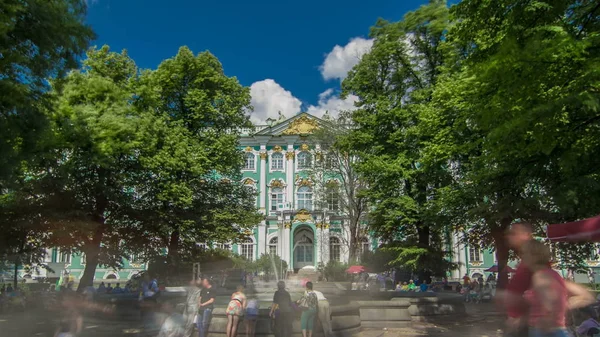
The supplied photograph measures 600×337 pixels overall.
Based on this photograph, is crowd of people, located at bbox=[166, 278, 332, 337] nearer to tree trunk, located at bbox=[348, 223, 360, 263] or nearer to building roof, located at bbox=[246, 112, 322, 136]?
tree trunk, located at bbox=[348, 223, 360, 263]

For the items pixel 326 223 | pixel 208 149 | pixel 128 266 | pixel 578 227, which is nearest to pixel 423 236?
pixel 208 149

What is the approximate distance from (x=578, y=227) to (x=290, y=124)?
42.6m

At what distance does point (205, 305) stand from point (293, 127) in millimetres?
41284

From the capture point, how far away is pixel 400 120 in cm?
2475

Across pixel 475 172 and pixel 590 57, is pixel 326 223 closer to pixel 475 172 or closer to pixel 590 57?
pixel 475 172

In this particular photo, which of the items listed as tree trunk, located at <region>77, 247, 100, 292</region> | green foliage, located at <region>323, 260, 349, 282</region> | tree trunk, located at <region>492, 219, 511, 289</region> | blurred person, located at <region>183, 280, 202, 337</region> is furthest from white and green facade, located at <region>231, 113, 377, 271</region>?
blurred person, located at <region>183, 280, 202, 337</region>

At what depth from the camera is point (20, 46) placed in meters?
10.7

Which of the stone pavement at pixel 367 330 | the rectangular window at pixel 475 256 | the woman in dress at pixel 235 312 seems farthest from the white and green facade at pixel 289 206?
the woman in dress at pixel 235 312

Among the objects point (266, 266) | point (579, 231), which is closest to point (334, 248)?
point (266, 266)

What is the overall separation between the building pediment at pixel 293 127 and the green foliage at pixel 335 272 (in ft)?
50.1

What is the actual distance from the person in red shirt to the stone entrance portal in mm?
44652

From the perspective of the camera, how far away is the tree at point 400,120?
23.7m

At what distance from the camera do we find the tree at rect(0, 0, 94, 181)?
998cm

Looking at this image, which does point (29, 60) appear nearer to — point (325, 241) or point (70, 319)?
point (70, 319)
